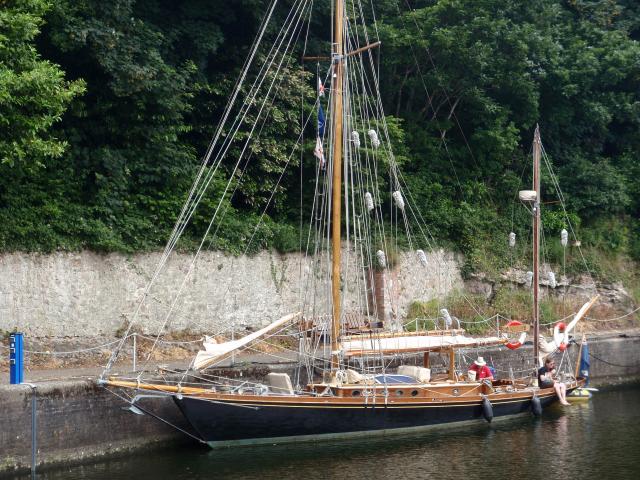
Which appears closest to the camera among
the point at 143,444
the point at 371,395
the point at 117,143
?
the point at 143,444

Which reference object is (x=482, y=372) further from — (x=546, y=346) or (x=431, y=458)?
(x=431, y=458)

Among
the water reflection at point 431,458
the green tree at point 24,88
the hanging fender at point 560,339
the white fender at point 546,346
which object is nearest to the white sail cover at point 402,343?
the water reflection at point 431,458

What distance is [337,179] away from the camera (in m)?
21.4

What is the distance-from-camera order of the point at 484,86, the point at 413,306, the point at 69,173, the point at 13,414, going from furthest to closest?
the point at 484,86 < the point at 413,306 < the point at 69,173 < the point at 13,414

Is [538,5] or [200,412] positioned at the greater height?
[538,5]

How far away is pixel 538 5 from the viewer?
35.8m

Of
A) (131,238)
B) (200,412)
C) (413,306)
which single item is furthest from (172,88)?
(413,306)

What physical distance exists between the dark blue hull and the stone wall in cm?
311

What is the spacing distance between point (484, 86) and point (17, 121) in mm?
21739

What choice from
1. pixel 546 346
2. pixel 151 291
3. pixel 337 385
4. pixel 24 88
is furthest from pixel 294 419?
pixel 546 346

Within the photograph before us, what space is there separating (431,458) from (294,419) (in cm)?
318

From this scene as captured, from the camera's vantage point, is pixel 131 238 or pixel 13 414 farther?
pixel 131 238

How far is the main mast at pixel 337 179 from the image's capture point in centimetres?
2105

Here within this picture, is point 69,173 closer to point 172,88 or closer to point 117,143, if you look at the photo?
point 117,143
